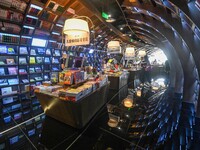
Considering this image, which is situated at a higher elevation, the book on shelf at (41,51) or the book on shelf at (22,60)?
the book on shelf at (41,51)

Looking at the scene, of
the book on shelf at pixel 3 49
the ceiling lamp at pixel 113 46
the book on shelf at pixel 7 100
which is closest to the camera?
the book on shelf at pixel 7 100

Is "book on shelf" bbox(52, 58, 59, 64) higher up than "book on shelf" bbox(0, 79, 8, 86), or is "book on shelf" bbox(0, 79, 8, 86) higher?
"book on shelf" bbox(52, 58, 59, 64)

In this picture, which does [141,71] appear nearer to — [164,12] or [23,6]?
[164,12]

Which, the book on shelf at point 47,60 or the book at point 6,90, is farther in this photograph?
the book on shelf at point 47,60

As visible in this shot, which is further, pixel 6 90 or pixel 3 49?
pixel 6 90

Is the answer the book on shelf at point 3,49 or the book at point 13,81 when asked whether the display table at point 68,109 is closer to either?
the book at point 13,81

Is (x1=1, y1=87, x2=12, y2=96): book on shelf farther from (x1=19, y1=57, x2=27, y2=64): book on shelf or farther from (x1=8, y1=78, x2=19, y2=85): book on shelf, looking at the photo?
(x1=19, y1=57, x2=27, y2=64): book on shelf

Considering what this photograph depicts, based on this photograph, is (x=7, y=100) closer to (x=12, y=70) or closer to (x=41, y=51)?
(x=12, y=70)

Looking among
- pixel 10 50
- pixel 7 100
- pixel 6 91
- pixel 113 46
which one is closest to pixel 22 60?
pixel 10 50

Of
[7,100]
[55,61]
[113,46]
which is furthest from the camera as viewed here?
[113,46]

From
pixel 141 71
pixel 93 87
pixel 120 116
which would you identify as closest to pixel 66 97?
pixel 93 87

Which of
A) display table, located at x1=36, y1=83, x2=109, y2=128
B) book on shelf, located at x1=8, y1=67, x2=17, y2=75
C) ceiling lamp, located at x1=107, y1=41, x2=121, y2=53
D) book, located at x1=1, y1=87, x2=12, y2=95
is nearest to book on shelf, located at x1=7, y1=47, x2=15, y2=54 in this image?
book on shelf, located at x1=8, y1=67, x2=17, y2=75

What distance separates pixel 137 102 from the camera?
411 cm

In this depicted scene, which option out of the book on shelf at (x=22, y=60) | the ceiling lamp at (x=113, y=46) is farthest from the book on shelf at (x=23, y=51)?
the ceiling lamp at (x=113, y=46)
